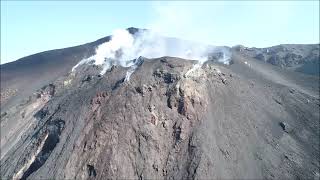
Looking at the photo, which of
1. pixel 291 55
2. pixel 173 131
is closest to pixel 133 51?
pixel 173 131

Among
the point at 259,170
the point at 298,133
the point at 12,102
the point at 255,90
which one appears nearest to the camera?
the point at 259,170

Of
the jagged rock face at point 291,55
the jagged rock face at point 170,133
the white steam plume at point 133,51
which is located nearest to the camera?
the jagged rock face at point 170,133

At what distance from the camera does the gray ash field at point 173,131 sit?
1687 inches

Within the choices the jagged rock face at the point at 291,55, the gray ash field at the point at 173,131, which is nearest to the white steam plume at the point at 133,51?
the gray ash field at the point at 173,131

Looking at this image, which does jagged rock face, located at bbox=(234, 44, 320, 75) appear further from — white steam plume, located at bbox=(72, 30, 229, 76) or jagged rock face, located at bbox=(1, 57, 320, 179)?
jagged rock face, located at bbox=(1, 57, 320, 179)

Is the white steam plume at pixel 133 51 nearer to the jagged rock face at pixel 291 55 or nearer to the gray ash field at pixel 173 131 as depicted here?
the gray ash field at pixel 173 131

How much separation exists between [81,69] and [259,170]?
4164 cm

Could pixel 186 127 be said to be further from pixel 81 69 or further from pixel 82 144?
pixel 81 69

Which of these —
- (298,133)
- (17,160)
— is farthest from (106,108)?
(298,133)

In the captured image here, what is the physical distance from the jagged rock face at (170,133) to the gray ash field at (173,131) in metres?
0.10

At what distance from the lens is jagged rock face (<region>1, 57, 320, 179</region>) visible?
42.8 m

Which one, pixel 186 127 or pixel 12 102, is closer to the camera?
pixel 186 127

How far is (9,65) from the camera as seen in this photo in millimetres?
115000

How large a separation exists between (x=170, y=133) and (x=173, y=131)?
0.34 meters
